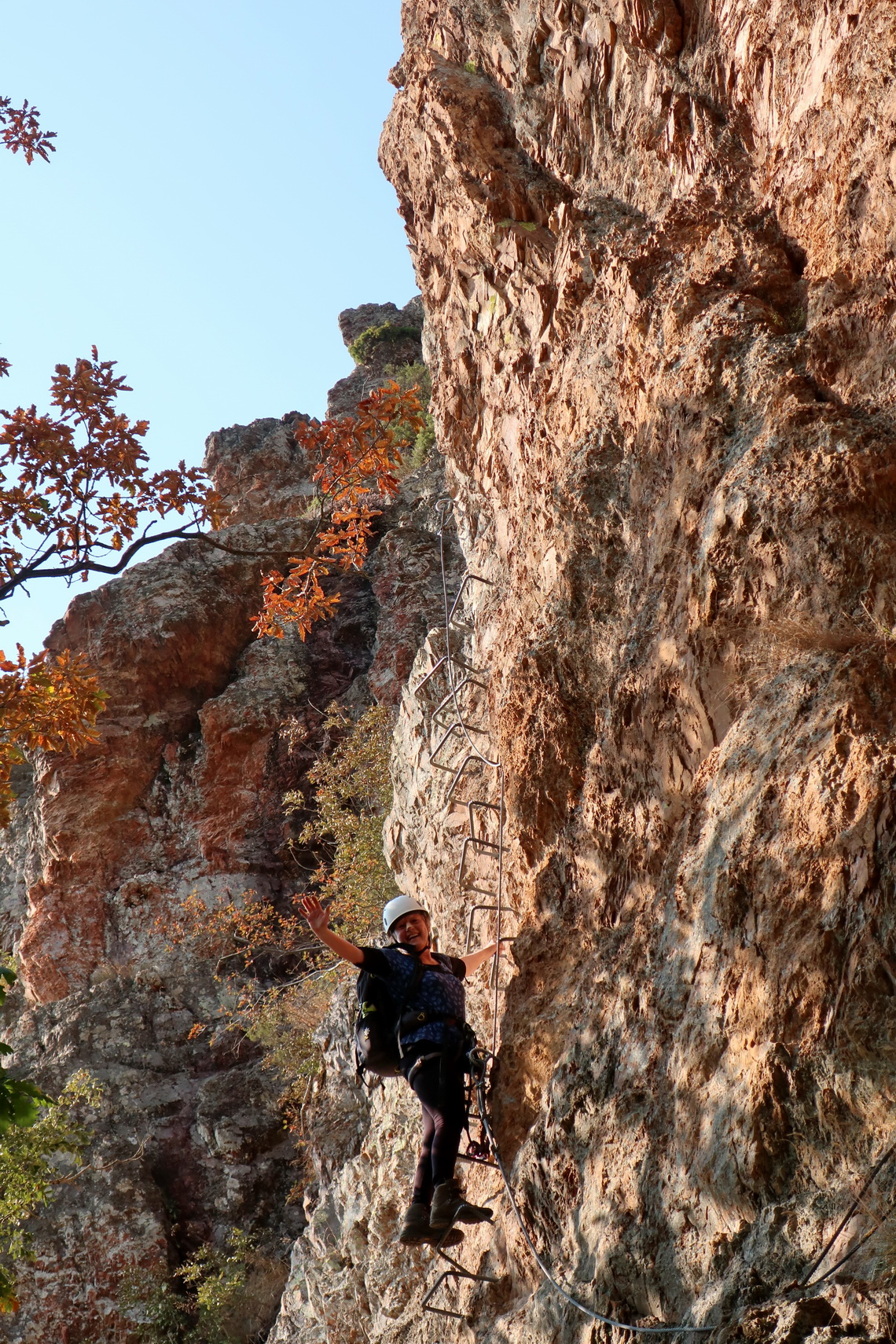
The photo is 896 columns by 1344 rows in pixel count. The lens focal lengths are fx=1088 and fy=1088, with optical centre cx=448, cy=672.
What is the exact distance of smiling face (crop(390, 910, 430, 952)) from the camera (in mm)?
6707

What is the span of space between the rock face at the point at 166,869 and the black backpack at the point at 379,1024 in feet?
30.6

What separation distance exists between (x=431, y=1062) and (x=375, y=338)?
93.6 ft

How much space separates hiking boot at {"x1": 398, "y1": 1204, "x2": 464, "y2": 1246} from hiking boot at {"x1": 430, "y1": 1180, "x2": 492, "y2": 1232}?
39mm

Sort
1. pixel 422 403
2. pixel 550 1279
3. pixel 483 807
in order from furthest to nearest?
pixel 422 403 → pixel 483 807 → pixel 550 1279

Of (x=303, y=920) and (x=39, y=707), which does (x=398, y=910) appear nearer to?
(x=39, y=707)

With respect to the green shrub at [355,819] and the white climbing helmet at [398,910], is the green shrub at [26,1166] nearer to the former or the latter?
the green shrub at [355,819]

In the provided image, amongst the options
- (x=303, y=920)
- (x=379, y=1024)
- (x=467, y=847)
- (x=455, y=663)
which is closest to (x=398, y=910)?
(x=379, y=1024)

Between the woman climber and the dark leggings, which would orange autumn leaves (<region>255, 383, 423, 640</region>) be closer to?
the woman climber

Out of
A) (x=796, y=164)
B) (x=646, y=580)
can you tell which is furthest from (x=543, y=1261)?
(x=796, y=164)

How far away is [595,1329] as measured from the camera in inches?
175

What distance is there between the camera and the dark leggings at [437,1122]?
5.89 meters

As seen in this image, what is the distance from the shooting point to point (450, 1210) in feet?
18.6

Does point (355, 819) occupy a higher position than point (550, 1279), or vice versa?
point (355, 819)

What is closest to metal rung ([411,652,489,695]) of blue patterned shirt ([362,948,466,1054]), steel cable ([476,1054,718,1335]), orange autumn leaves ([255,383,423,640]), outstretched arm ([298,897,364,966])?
orange autumn leaves ([255,383,423,640])
